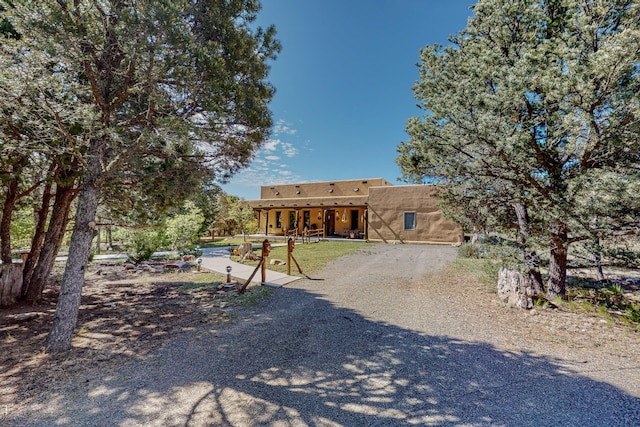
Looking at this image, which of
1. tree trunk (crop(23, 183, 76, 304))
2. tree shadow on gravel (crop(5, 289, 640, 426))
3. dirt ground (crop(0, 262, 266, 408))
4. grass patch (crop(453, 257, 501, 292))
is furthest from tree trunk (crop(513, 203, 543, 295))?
tree trunk (crop(23, 183, 76, 304))

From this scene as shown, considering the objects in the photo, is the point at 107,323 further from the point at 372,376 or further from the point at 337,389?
the point at 372,376

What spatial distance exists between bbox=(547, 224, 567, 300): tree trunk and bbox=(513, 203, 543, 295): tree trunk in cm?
24

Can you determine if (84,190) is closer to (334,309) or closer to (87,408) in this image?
(87,408)

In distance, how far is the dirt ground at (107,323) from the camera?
126 inches

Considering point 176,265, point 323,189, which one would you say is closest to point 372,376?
point 176,265

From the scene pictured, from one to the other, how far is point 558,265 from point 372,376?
514 cm

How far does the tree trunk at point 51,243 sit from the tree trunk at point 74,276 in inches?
99.4

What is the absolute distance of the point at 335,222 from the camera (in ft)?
76.4

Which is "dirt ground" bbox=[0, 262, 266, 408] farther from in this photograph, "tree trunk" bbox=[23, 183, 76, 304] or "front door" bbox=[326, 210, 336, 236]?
"front door" bbox=[326, 210, 336, 236]

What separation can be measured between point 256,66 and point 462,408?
558 centimetres

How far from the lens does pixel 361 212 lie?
2197 centimetres

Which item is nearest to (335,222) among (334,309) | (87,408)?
(334,309)

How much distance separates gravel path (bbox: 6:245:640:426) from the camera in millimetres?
2432

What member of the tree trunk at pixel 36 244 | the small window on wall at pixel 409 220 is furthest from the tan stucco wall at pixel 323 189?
the tree trunk at pixel 36 244
